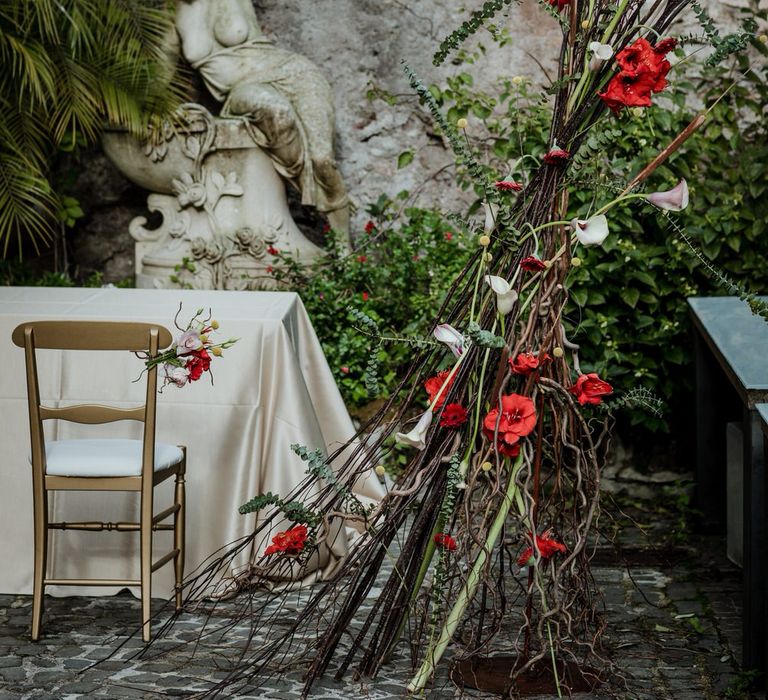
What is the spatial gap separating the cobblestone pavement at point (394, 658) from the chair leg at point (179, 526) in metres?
0.14

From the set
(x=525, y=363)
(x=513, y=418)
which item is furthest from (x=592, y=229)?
(x=513, y=418)

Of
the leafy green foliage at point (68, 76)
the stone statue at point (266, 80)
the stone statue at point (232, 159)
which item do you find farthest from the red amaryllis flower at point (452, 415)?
the stone statue at point (266, 80)

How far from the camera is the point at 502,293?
7.71 ft

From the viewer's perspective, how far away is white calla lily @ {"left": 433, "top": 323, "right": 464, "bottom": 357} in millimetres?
2398

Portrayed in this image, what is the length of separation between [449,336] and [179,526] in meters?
1.31

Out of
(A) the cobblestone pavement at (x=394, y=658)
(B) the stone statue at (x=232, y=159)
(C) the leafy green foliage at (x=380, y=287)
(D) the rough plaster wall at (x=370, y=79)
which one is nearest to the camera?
(A) the cobblestone pavement at (x=394, y=658)

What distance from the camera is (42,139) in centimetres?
586

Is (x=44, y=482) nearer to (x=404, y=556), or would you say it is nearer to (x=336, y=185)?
(x=404, y=556)

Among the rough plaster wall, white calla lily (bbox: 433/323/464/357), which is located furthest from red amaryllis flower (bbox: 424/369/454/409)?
the rough plaster wall

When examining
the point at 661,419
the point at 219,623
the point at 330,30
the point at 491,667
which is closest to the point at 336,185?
the point at 330,30

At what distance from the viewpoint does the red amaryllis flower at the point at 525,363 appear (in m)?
2.37

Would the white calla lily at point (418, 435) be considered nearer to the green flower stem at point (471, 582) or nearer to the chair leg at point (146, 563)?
the green flower stem at point (471, 582)

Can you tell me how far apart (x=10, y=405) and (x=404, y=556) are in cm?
158

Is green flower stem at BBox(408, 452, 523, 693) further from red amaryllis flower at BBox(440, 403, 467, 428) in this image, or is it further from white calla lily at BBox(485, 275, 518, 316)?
white calla lily at BBox(485, 275, 518, 316)
